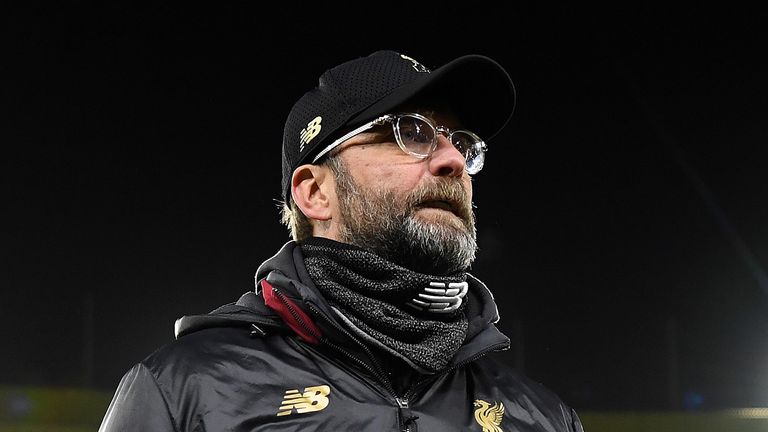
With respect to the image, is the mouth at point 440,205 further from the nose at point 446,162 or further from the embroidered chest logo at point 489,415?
the embroidered chest logo at point 489,415

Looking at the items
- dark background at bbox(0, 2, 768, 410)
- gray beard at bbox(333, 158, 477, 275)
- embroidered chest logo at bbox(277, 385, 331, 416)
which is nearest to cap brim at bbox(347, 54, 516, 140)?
gray beard at bbox(333, 158, 477, 275)

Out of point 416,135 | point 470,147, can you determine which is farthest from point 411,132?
point 470,147

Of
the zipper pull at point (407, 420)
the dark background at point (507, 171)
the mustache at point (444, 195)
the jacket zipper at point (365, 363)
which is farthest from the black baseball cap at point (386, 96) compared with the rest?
the dark background at point (507, 171)

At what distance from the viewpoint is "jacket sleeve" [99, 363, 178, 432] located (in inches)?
37.5

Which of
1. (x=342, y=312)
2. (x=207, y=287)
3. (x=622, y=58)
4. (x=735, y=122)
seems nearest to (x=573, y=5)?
(x=622, y=58)

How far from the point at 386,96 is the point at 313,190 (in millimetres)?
159

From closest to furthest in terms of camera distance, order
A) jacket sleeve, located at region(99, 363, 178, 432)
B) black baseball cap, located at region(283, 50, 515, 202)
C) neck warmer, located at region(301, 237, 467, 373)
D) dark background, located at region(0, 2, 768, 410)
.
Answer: jacket sleeve, located at region(99, 363, 178, 432)
neck warmer, located at region(301, 237, 467, 373)
black baseball cap, located at region(283, 50, 515, 202)
dark background, located at region(0, 2, 768, 410)

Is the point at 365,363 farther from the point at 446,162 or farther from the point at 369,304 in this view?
the point at 446,162

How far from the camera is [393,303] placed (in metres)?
1.10

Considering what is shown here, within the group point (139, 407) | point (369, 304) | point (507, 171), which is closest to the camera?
point (139, 407)

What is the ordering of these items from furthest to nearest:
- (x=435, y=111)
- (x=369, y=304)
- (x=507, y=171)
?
(x=507, y=171)
(x=435, y=111)
(x=369, y=304)

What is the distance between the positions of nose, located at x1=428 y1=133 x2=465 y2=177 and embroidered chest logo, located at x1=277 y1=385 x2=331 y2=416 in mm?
290

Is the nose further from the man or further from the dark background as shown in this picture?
the dark background

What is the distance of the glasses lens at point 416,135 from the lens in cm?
115
